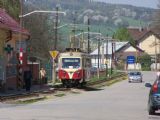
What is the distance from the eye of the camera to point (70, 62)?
53656 millimetres

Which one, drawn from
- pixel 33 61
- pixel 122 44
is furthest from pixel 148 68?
pixel 33 61

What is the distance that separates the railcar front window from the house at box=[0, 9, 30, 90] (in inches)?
164

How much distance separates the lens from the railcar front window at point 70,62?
53.3 metres

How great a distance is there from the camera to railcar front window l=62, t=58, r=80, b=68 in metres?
53.3

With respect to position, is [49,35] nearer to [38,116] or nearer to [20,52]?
[20,52]

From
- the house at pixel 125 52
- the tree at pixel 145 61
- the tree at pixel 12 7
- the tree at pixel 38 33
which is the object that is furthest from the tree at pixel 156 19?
the house at pixel 125 52

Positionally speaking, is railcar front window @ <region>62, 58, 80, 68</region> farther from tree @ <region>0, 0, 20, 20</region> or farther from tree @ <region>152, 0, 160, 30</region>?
tree @ <region>152, 0, 160, 30</region>

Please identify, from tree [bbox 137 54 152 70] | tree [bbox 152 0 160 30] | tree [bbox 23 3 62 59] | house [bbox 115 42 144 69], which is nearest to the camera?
tree [bbox 23 3 62 59]

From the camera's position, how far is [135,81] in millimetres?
82188

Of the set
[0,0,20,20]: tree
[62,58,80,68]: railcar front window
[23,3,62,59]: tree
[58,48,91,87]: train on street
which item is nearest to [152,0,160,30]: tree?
[23,3,62,59]: tree

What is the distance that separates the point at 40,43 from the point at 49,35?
28.7 ft

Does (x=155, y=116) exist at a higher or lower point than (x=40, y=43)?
lower

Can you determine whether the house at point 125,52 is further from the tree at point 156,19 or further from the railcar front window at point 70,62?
the railcar front window at point 70,62

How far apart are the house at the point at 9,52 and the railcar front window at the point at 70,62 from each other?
164 inches
